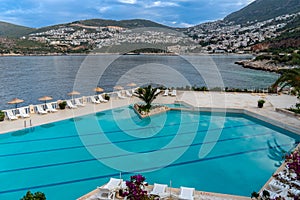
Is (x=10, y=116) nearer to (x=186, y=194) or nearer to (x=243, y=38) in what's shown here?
(x=186, y=194)

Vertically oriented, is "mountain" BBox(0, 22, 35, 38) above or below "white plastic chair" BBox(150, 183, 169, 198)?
above

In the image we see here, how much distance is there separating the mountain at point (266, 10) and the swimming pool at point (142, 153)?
363ft

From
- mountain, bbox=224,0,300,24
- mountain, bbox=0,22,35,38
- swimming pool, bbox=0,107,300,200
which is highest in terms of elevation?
mountain, bbox=224,0,300,24

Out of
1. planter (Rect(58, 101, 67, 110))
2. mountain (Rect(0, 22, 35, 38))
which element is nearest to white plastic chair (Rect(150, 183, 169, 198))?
planter (Rect(58, 101, 67, 110))

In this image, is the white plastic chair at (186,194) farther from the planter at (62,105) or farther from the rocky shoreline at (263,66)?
the rocky shoreline at (263,66)

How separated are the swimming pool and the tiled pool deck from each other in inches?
17.1

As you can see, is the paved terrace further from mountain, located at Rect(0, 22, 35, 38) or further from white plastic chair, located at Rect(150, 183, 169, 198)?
mountain, located at Rect(0, 22, 35, 38)

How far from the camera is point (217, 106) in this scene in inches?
544

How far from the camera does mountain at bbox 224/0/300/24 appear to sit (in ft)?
354

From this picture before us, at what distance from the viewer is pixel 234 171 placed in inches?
294

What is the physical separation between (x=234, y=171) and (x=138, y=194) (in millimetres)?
4049

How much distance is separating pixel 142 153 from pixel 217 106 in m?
6.56

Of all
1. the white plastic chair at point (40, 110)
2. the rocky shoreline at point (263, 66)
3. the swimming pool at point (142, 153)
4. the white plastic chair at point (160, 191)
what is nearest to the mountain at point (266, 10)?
the rocky shoreline at point (263, 66)

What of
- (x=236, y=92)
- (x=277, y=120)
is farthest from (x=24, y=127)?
(x=236, y=92)
